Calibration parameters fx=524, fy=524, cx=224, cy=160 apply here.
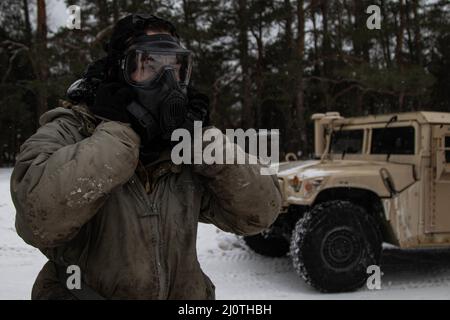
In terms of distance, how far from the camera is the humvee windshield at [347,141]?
6.34 meters

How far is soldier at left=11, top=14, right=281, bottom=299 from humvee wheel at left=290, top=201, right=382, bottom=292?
11.3 ft

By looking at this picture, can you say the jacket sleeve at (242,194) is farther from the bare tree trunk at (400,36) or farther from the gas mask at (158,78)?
the bare tree trunk at (400,36)

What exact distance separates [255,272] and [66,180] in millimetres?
4740

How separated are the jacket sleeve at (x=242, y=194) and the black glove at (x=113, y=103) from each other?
9.4 inches

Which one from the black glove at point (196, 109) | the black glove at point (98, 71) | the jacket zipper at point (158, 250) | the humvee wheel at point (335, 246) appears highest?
the black glove at point (98, 71)

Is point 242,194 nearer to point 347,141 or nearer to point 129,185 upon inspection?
point 129,185

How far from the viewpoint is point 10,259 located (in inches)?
235

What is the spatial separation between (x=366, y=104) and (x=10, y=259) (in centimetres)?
1858

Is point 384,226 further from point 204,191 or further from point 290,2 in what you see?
point 290,2

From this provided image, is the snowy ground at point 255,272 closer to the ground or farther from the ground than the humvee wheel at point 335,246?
closer to the ground

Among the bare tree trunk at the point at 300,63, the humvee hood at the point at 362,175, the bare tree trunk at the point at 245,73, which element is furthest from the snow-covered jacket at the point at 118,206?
the bare tree trunk at the point at 245,73

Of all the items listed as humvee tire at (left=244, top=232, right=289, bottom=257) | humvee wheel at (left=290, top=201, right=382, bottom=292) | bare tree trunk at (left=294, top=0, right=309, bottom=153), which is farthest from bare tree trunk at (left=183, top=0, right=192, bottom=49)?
humvee wheel at (left=290, top=201, right=382, bottom=292)

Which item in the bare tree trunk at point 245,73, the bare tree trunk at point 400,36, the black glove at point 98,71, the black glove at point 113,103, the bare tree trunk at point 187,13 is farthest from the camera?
the bare tree trunk at point 245,73
